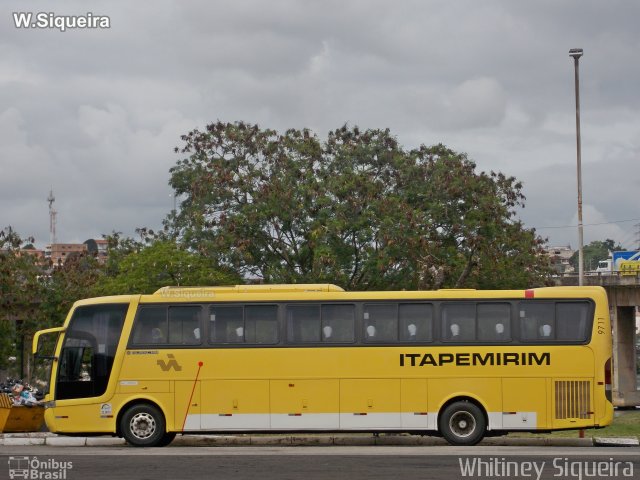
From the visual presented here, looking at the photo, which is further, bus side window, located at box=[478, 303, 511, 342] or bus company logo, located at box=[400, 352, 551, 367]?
bus side window, located at box=[478, 303, 511, 342]

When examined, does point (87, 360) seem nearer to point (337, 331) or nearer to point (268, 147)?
point (337, 331)

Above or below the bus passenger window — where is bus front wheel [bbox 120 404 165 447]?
below

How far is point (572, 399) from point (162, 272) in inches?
951

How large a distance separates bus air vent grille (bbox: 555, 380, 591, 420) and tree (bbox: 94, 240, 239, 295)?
2255 centimetres

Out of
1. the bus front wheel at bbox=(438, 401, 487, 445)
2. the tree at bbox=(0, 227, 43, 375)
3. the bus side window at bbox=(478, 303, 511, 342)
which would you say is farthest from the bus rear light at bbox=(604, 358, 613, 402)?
the tree at bbox=(0, 227, 43, 375)

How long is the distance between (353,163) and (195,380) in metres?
28.1

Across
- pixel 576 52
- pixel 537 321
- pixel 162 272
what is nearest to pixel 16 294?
pixel 162 272

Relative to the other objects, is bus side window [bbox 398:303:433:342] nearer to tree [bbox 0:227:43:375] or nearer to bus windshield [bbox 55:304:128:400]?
bus windshield [bbox 55:304:128:400]

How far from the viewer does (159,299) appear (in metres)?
23.1

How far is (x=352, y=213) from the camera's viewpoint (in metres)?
46.5

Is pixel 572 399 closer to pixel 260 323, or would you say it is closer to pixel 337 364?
pixel 337 364
